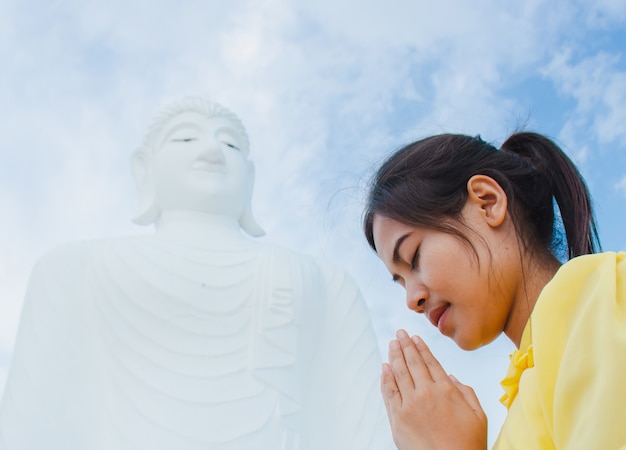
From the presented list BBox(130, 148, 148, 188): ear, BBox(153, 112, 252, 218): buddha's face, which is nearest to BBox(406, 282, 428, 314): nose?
BBox(153, 112, 252, 218): buddha's face

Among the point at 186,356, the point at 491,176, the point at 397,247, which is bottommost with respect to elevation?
the point at 397,247

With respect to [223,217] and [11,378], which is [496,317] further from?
[223,217]

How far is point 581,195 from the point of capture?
135cm

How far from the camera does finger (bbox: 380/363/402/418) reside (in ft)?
3.74

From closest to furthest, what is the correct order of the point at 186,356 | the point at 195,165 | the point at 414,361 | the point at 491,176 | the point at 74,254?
1. the point at 414,361
2. the point at 491,176
3. the point at 186,356
4. the point at 74,254
5. the point at 195,165

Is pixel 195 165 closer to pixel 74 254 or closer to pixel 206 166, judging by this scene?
pixel 206 166

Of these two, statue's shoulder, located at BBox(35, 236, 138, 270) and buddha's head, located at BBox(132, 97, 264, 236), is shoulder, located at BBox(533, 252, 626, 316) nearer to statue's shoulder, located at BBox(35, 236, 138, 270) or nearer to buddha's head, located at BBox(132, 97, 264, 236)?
statue's shoulder, located at BBox(35, 236, 138, 270)

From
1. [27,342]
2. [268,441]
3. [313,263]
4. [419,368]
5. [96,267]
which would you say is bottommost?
[419,368]

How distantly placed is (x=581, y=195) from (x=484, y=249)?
0.27 meters

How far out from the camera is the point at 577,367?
0.80m

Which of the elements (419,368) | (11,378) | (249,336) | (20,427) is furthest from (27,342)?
(419,368)

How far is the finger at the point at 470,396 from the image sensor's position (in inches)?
43.1

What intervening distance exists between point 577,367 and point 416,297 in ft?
1.58

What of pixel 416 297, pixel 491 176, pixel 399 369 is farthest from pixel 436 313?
pixel 491 176
